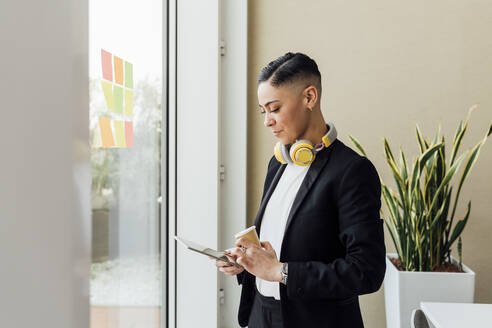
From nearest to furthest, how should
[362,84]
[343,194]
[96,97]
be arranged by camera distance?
[343,194], [96,97], [362,84]

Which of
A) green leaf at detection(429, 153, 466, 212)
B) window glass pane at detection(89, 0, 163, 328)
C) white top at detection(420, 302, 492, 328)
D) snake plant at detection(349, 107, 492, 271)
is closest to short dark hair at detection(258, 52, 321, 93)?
window glass pane at detection(89, 0, 163, 328)

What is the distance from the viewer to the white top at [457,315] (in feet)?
4.45

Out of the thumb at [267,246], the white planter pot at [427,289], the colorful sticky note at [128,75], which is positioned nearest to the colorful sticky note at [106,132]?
the colorful sticky note at [128,75]

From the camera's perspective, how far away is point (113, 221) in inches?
62.3

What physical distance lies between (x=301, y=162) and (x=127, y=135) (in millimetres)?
816

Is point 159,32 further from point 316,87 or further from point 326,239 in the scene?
point 326,239

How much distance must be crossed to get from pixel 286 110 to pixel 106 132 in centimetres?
67

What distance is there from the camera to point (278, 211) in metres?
1.29

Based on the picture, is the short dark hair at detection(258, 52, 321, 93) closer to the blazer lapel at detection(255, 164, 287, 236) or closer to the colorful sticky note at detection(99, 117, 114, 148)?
the blazer lapel at detection(255, 164, 287, 236)

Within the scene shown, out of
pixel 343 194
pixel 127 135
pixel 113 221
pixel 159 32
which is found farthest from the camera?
pixel 159 32

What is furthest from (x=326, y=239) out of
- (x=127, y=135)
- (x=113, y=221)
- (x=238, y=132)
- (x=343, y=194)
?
(x=238, y=132)

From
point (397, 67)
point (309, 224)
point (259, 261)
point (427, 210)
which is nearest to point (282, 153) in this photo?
point (309, 224)

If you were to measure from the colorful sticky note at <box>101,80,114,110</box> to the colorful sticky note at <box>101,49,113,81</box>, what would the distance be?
0.08ft

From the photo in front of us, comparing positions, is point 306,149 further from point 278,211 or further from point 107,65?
point 107,65
